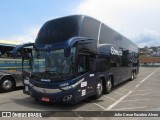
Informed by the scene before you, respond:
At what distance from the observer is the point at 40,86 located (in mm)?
8688

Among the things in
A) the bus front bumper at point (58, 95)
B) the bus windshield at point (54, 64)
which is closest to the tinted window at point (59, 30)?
the bus windshield at point (54, 64)

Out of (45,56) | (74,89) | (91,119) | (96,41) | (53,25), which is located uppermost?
(53,25)

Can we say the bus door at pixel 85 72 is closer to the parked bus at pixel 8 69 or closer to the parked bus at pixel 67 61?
the parked bus at pixel 67 61

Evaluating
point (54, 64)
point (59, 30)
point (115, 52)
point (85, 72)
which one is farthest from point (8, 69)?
point (115, 52)

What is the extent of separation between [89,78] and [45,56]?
6.77 feet

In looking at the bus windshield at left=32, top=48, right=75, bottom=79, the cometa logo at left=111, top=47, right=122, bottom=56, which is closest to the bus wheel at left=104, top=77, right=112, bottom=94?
the cometa logo at left=111, top=47, right=122, bottom=56

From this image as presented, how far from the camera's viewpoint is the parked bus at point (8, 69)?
1258cm

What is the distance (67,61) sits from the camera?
27.4 feet

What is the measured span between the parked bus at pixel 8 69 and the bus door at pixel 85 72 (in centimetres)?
515

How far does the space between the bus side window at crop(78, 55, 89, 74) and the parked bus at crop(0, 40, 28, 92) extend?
513 cm

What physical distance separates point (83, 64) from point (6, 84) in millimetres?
5896

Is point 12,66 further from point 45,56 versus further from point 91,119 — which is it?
point 91,119

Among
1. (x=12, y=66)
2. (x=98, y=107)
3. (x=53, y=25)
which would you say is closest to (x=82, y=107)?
(x=98, y=107)

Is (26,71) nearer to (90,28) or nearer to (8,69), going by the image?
(8,69)
